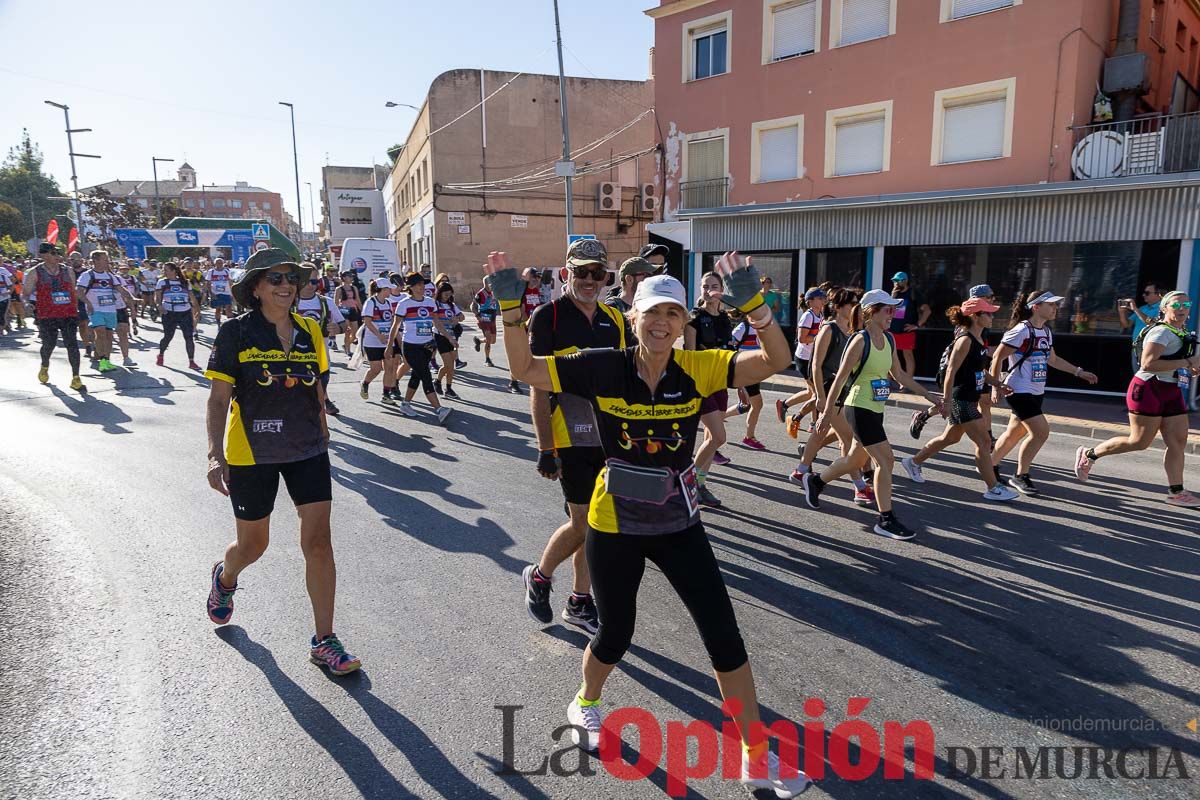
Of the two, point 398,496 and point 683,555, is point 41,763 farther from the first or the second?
point 398,496

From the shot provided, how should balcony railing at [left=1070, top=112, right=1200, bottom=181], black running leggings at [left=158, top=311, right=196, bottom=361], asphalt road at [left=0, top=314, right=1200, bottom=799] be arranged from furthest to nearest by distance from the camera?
black running leggings at [left=158, top=311, right=196, bottom=361] < balcony railing at [left=1070, top=112, right=1200, bottom=181] < asphalt road at [left=0, top=314, right=1200, bottom=799]

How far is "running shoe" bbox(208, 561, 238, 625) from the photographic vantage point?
3805 mm

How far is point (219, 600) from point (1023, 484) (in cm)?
642

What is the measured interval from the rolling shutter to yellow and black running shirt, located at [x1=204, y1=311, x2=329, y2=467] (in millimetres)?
15518

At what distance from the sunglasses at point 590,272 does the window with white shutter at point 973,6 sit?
48.7ft

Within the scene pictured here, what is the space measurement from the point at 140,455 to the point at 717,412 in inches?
234

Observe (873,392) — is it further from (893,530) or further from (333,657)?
(333,657)

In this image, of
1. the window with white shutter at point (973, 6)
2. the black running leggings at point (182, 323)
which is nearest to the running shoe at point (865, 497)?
the black running leggings at point (182, 323)

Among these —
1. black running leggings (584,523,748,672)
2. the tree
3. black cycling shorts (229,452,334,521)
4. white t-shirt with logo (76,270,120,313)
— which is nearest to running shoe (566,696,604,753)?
black running leggings (584,523,748,672)

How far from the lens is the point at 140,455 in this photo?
749 centimetres

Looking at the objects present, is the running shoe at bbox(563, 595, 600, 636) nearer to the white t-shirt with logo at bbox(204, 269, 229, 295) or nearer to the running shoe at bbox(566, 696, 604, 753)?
the running shoe at bbox(566, 696, 604, 753)

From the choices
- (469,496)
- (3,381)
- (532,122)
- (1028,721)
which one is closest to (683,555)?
(1028,721)

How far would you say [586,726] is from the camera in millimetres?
2953

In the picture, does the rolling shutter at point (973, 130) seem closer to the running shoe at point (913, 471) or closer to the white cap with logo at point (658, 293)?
the running shoe at point (913, 471)
